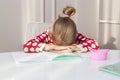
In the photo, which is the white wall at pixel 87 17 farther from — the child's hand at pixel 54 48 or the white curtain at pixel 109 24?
the child's hand at pixel 54 48

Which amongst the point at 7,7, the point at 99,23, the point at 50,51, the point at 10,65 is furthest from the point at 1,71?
the point at 99,23

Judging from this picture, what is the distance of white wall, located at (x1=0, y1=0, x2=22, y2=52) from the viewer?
6.54 ft

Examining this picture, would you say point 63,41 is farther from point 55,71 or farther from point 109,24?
point 109,24

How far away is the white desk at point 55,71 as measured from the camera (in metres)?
0.80

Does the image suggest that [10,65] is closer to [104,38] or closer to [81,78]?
[81,78]

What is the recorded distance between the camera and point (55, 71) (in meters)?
0.89

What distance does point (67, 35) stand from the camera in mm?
1210

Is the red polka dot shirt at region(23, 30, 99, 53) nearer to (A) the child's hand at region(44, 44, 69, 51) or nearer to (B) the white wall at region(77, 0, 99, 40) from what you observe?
(A) the child's hand at region(44, 44, 69, 51)

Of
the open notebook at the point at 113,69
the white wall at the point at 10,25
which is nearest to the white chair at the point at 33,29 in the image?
the white wall at the point at 10,25

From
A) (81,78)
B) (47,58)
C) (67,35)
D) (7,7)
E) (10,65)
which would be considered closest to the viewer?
(81,78)

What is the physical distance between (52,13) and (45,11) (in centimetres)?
7

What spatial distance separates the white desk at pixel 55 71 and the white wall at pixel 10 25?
925mm

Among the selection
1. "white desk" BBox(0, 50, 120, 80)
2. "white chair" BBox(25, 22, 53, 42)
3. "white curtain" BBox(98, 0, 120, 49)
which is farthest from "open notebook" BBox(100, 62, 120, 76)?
"white curtain" BBox(98, 0, 120, 49)

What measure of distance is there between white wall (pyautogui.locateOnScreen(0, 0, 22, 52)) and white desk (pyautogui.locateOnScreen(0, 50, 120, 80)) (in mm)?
925
